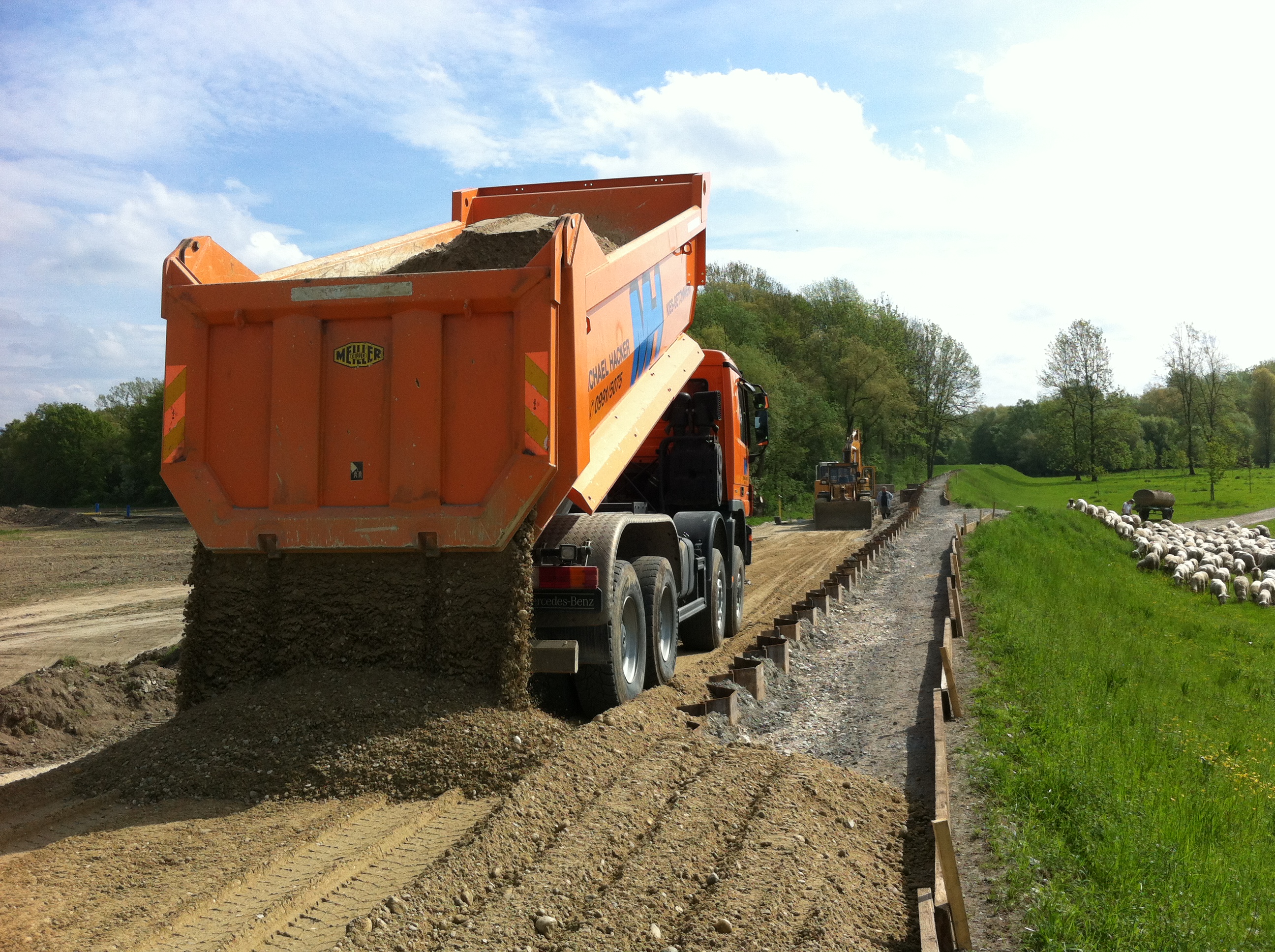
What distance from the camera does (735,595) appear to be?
10.6 m

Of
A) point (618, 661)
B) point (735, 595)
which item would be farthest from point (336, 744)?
point (735, 595)

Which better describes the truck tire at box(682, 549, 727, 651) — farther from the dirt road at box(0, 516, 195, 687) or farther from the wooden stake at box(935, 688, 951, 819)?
the dirt road at box(0, 516, 195, 687)

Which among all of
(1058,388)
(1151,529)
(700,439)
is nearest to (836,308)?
(1058,388)

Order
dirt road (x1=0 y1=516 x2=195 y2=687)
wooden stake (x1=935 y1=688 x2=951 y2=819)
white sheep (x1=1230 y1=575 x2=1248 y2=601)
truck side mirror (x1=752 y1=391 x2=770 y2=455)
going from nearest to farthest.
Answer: wooden stake (x1=935 y1=688 x2=951 y2=819) → dirt road (x1=0 y1=516 x2=195 y2=687) → truck side mirror (x1=752 y1=391 x2=770 y2=455) → white sheep (x1=1230 y1=575 x2=1248 y2=601)

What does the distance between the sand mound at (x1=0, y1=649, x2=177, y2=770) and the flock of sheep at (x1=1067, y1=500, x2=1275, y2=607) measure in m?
21.9

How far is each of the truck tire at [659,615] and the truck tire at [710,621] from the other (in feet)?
5.20

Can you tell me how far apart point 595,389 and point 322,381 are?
5.82 feet

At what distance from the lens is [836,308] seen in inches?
2367

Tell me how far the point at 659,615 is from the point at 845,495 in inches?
938

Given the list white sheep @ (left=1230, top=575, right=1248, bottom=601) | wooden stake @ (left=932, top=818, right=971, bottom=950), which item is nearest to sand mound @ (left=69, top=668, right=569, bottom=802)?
wooden stake @ (left=932, top=818, right=971, bottom=950)

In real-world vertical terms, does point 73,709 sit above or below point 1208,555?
above

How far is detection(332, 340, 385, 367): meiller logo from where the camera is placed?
17.9 ft

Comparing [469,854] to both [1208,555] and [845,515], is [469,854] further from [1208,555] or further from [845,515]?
[1208,555]

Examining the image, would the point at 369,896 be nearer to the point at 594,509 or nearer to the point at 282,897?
the point at 282,897
